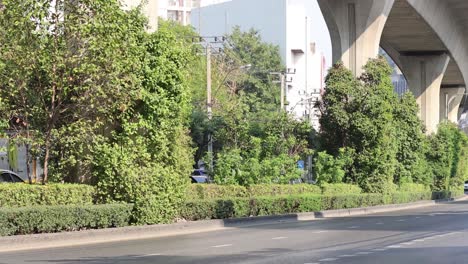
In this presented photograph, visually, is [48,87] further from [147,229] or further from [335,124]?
[335,124]

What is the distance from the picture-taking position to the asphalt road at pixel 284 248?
596 inches

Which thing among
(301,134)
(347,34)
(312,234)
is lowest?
(312,234)

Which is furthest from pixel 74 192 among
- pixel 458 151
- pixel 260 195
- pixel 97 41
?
pixel 458 151

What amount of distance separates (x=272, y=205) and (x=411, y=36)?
115 ft

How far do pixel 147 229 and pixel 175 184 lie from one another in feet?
8.65

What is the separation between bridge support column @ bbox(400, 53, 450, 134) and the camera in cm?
6969

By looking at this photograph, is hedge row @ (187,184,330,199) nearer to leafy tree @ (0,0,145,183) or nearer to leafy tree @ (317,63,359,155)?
leafy tree @ (0,0,145,183)

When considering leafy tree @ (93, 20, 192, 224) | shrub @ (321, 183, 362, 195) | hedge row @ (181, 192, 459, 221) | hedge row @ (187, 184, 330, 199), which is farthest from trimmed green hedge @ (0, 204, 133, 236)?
shrub @ (321, 183, 362, 195)

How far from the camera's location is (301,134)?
4234 cm

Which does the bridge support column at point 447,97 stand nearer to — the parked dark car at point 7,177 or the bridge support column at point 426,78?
the bridge support column at point 426,78

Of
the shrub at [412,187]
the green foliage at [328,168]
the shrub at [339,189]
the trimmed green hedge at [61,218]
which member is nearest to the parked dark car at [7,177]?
the trimmed green hedge at [61,218]

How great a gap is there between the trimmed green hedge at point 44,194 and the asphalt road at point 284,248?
2.33 meters

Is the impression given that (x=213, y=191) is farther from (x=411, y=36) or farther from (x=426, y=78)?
(x=426, y=78)

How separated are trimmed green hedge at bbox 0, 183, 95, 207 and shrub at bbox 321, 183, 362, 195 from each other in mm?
17006
